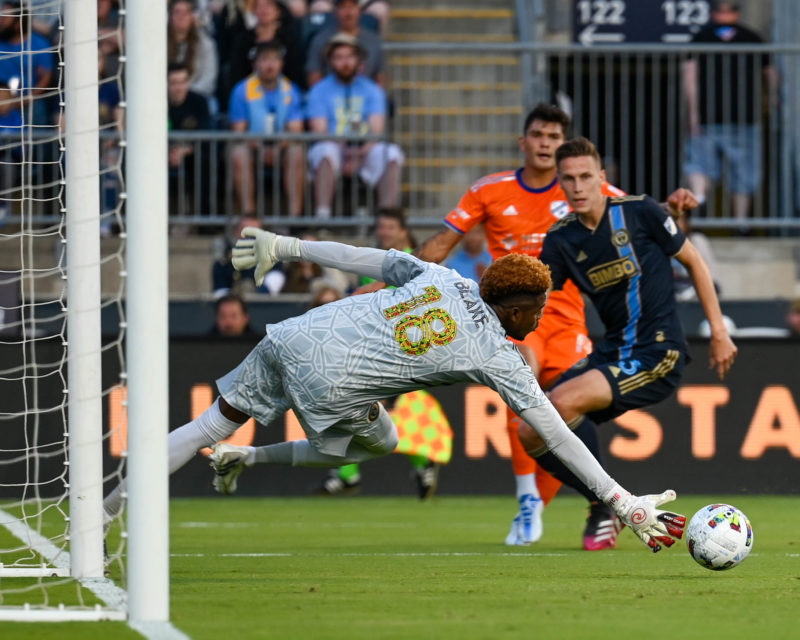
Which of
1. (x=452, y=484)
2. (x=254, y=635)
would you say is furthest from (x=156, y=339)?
(x=452, y=484)

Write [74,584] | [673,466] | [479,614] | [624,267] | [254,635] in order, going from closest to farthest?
[254,635] < [479,614] < [74,584] < [624,267] < [673,466]

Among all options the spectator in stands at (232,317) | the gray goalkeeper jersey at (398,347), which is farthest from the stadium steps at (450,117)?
the gray goalkeeper jersey at (398,347)

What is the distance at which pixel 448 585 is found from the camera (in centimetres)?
605

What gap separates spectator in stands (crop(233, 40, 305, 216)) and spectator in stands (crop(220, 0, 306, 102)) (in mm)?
124

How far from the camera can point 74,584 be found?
6.09 m

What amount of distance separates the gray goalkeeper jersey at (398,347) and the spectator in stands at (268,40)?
9437 mm

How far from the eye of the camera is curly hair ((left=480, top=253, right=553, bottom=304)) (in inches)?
238

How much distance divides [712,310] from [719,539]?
5.84ft

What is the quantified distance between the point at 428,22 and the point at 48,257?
5510mm

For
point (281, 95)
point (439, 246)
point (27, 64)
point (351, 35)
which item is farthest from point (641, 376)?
point (27, 64)

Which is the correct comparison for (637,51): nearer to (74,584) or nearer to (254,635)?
(74,584)

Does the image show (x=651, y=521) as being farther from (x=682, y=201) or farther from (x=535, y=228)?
(x=535, y=228)

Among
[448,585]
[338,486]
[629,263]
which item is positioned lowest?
[338,486]

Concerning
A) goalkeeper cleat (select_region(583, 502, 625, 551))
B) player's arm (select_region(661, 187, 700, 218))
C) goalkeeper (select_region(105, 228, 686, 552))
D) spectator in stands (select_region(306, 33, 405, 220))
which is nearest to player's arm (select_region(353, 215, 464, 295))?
player's arm (select_region(661, 187, 700, 218))
